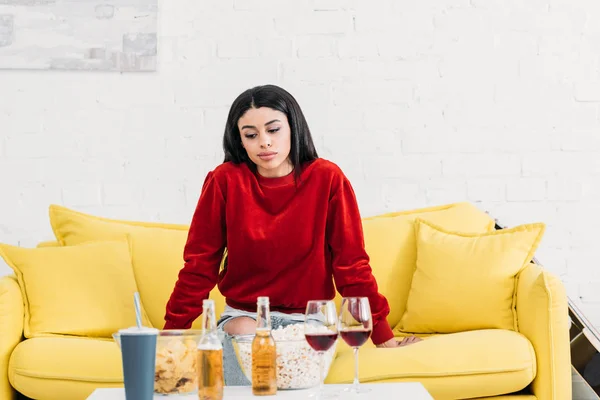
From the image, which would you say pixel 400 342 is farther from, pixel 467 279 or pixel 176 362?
pixel 176 362

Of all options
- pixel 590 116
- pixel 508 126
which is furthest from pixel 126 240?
pixel 590 116

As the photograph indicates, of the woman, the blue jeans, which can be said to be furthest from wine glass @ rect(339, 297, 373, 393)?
the woman

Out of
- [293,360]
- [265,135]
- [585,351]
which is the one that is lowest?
[585,351]

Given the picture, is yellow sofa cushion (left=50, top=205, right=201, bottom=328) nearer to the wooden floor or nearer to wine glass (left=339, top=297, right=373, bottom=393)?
wine glass (left=339, top=297, right=373, bottom=393)

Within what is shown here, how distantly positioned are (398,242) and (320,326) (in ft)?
4.33

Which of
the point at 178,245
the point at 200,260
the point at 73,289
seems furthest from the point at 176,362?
the point at 178,245

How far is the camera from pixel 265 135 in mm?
2205

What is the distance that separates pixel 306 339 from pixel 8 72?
2216 millimetres

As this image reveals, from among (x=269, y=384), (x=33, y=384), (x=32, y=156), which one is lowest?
(x=33, y=384)

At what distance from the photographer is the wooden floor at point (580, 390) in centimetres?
303

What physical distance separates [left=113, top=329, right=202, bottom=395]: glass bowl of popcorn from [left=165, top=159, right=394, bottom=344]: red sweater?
0.62 m

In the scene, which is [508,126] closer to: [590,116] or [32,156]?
[590,116]

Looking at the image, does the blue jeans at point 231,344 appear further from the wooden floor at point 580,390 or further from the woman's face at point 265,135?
the wooden floor at point 580,390

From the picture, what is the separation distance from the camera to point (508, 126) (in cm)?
330
